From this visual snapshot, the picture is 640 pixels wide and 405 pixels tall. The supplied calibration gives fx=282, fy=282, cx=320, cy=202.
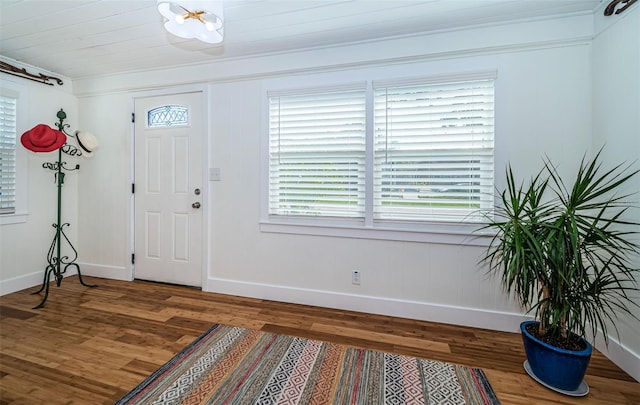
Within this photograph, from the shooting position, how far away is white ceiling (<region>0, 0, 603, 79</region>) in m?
1.99

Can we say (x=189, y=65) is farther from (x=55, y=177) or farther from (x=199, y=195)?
(x=55, y=177)

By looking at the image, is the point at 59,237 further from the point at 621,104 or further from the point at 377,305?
the point at 621,104

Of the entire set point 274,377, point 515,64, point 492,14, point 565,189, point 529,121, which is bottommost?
point 274,377

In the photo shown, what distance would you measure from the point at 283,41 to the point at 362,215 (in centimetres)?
170

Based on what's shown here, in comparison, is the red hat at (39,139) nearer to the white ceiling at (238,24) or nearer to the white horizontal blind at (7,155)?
the white horizontal blind at (7,155)

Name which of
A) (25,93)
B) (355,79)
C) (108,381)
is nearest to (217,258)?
(108,381)

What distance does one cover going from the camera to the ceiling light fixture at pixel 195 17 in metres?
1.54

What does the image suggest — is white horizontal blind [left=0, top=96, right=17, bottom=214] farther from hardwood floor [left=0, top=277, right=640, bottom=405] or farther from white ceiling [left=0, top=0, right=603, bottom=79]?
hardwood floor [left=0, top=277, right=640, bottom=405]

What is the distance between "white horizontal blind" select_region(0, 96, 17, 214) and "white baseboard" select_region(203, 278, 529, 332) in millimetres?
2177

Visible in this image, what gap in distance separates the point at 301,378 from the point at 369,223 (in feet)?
4.37

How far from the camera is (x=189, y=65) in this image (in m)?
2.98

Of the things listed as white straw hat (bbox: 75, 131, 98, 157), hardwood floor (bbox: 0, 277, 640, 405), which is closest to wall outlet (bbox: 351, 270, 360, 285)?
hardwood floor (bbox: 0, 277, 640, 405)

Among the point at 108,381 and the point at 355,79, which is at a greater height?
the point at 355,79

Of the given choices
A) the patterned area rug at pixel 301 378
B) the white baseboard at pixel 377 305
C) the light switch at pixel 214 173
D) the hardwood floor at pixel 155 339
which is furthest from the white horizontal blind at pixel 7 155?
the patterned area rug at pixel 301 378
